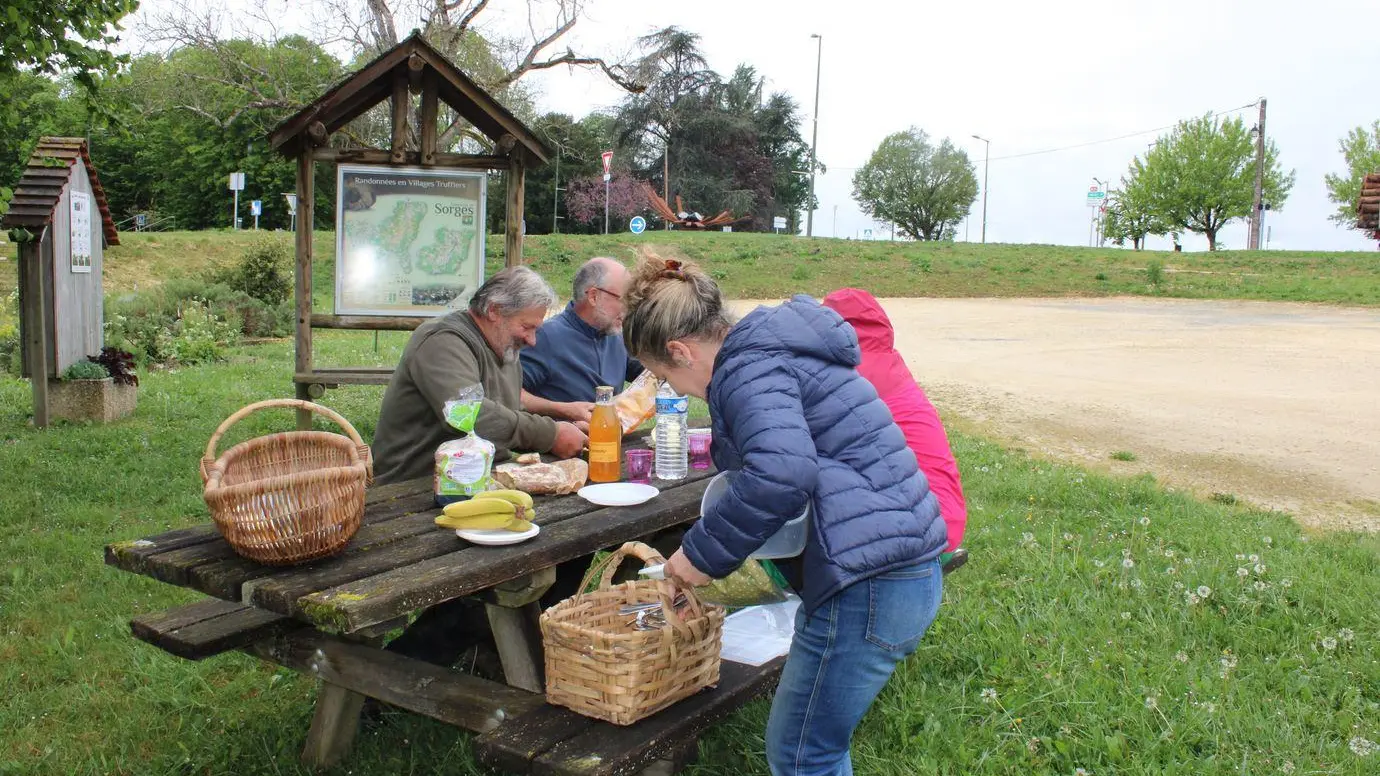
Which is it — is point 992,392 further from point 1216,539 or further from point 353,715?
point 353,715

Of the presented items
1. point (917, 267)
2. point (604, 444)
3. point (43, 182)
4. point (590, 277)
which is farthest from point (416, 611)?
point (917, 267)

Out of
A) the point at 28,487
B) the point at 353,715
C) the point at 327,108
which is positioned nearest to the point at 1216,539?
the point at 353,715

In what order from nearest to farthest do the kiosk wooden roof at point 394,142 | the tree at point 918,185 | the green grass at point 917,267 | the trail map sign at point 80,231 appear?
the kiosk wooden roof at point 394,142 → the trail map sign at point 80,231 → the green grass at point 917,267 → the tree at point 918,185

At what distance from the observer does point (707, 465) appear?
145 inches

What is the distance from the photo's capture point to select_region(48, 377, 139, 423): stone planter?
25.4ft

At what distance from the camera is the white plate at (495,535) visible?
2545 mm

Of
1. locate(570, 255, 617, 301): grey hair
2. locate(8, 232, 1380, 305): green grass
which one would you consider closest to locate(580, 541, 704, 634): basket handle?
locate(570, 255, 617, 301): grey hair

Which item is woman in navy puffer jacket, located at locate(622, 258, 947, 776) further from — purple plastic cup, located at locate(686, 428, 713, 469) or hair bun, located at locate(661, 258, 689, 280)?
purple plastic cup, located at locate(686, 428, 713, 469)

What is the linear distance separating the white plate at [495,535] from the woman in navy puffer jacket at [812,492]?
1.74 feet

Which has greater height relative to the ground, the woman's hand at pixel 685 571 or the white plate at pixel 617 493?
the woman's hand at pixel 685 571

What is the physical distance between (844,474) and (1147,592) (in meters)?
2.58

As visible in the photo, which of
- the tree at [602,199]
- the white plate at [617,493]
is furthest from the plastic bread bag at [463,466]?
the tree at [602,199]

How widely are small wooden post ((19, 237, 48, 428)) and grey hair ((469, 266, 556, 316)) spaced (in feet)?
17.7

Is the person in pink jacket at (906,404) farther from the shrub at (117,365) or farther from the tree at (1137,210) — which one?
the tree at (1137,210)
